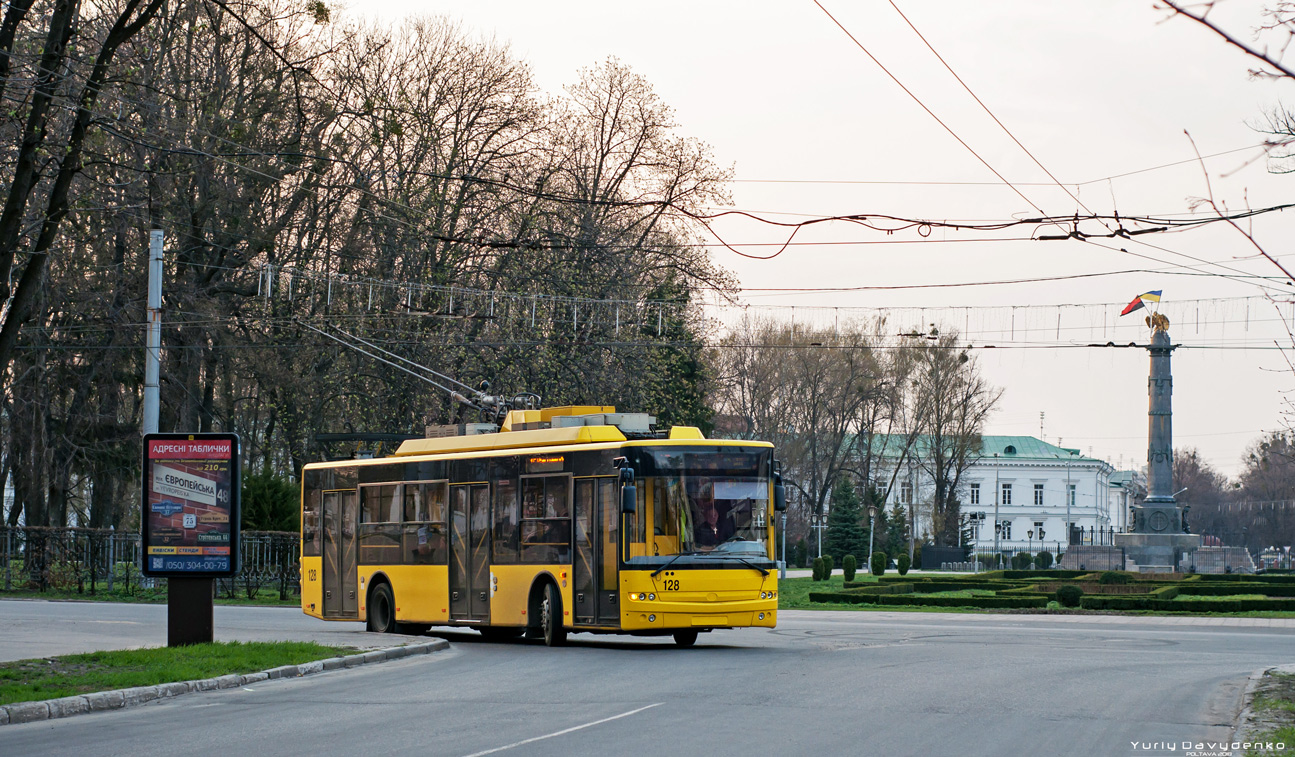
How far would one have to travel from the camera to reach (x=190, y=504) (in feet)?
53.8

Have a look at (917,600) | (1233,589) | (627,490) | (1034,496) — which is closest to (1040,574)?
(1233,589)

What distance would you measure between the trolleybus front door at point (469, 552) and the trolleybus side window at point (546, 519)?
2.96 ft

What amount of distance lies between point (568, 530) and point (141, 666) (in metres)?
6.35

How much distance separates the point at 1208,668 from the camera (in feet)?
56.3

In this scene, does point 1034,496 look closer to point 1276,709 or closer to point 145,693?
point 1276,709

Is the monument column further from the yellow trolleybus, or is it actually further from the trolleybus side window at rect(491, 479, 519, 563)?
the trolleybus side window at rect(491, 479, 519, 563)

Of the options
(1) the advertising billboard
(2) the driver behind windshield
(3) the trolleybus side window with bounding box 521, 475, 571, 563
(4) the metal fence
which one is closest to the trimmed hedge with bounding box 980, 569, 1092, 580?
(4) the metal fence

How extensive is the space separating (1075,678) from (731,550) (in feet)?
16.8

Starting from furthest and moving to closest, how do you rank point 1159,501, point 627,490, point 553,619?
point 1159,501 < point 553,619 < point 627,490

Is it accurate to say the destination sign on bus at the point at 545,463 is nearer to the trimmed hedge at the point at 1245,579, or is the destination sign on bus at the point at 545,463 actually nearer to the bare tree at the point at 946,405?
the trimmed hedge at the point at 1245,579

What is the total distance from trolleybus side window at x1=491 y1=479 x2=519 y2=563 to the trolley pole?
10.1m

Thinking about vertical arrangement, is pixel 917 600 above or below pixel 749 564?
below

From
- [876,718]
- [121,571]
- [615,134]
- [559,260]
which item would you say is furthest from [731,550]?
[615,134]

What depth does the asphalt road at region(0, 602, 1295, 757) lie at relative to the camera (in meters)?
10.0
